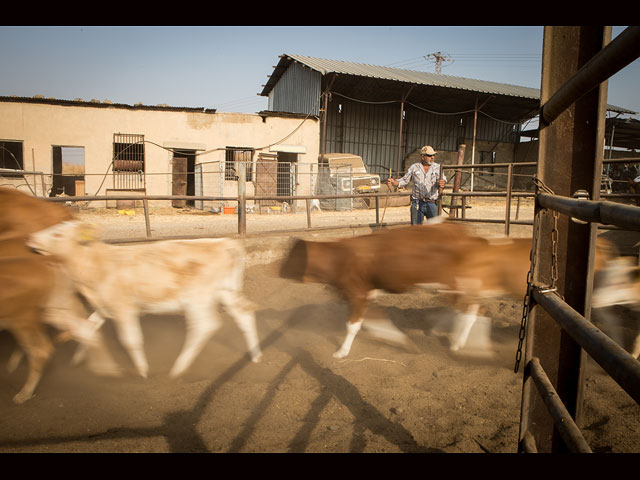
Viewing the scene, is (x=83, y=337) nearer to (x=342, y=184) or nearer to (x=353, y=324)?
(x=353, y=324)

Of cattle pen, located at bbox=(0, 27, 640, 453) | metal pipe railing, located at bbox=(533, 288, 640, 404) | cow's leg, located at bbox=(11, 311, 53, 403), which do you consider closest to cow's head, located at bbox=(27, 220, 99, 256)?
cow's leg, located at bbox=(11, 311, 53, 403)

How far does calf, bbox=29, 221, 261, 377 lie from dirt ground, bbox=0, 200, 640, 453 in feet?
0.99

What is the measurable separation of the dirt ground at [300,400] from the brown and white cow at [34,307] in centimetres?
22

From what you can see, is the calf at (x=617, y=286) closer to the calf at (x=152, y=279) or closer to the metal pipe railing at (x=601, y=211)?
the metal pipe railing at (x=601, y=211)

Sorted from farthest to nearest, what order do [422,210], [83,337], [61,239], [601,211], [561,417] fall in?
[422,210] → [61,239] → [83,337] → [561,417] → [601,211]

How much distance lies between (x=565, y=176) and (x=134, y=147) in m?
18.4

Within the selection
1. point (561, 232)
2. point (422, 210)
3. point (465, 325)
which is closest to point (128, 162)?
point (422, 210)

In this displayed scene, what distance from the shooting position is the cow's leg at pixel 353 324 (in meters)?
3.92

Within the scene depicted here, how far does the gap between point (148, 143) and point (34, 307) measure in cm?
1589

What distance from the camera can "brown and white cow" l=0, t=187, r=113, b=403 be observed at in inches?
122

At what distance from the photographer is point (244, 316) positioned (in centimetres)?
399
